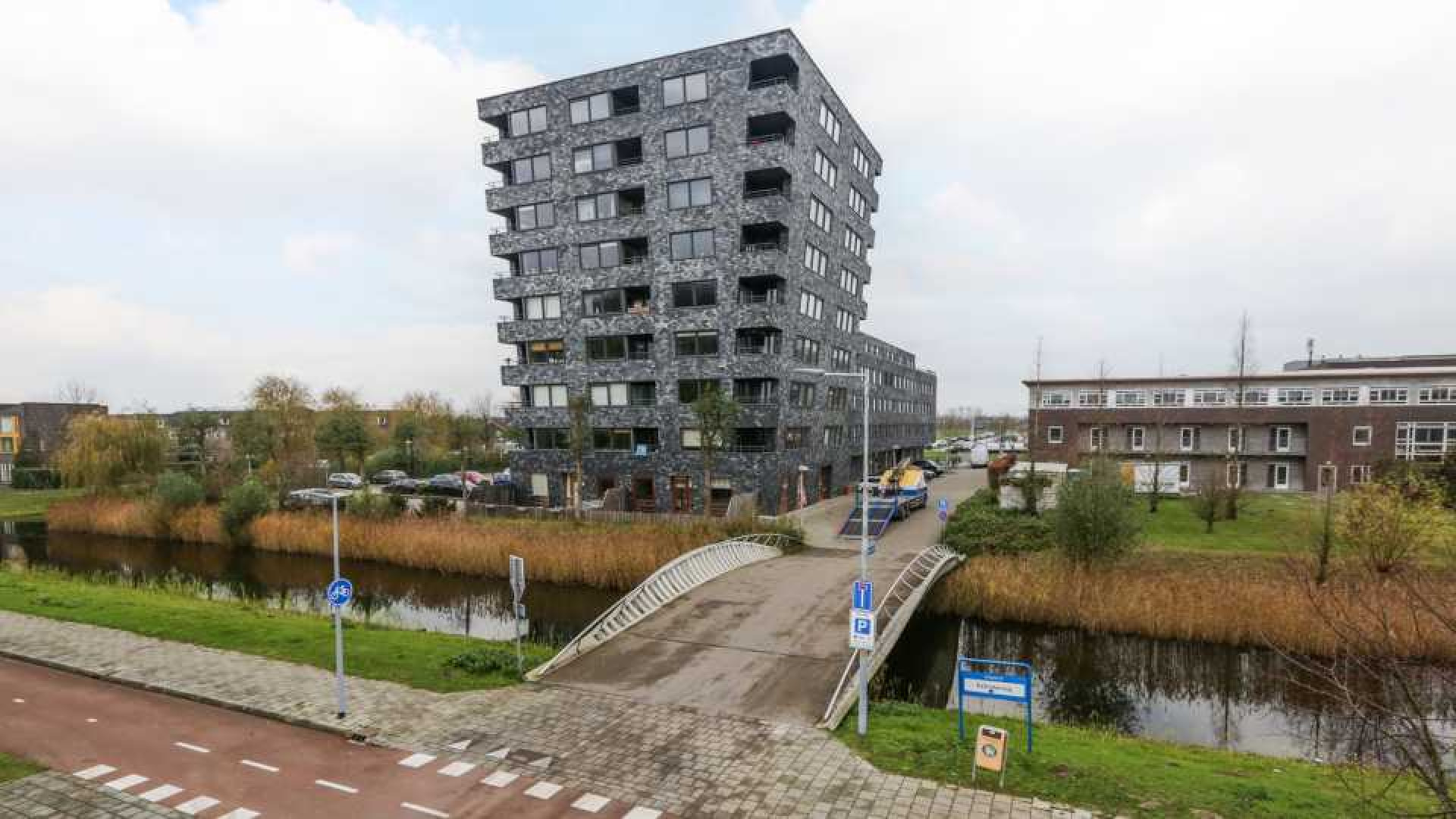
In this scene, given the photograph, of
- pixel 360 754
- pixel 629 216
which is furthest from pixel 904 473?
pixel 360 754

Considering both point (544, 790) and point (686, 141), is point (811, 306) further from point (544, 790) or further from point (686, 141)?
point (544, 790)

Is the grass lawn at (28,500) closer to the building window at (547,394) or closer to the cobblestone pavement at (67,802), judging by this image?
the building window at (547,394)

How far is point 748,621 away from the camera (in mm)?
21078

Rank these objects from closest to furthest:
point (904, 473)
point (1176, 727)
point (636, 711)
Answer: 1. point (636, 711)
2. point (1176, 727)
3. point (904, 473)

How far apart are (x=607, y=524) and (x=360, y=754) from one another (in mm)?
23175

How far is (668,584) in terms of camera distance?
24.6 metres

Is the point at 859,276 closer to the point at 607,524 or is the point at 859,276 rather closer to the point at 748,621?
the point at 607,524

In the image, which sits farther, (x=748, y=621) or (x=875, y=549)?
(x=875, y=549)

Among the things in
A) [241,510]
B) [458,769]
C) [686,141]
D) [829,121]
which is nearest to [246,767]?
[458,769]

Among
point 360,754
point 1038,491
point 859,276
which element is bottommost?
point 360,754

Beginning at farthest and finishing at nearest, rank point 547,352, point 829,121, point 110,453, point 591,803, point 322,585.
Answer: point 110,453
point 547,352
point 829,121
point 322,585
point 591,803

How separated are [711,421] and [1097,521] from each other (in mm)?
18704

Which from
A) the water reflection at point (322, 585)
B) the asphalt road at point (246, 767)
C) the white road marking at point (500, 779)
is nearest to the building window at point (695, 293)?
the water reflection at point (322, 585)

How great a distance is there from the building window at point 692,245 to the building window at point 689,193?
5.20ft
